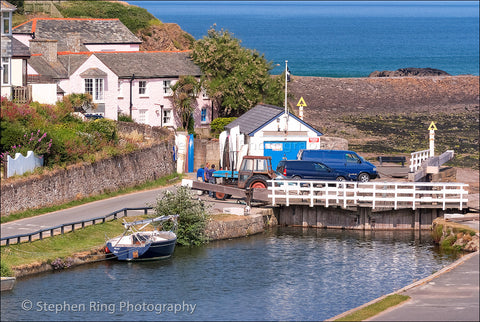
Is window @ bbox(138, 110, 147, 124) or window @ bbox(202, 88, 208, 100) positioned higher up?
window @ bbox(202, 88, 208, 100)

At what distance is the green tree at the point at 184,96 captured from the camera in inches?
2645

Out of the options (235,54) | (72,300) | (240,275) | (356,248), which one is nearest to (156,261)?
(240,275)

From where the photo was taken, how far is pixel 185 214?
44156 millimetres

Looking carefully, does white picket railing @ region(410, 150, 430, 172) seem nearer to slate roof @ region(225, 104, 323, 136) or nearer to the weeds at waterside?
slate roof @ region(225, 104, 323, 136)

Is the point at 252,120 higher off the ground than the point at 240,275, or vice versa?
the point at 252,120

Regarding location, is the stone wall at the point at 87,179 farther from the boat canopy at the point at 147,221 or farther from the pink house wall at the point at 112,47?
the pink house wall at the point at 112,47

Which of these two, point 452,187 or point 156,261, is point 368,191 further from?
point 156,261

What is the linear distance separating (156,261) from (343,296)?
900 cm

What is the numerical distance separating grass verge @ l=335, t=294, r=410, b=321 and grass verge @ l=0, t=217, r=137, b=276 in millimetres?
13058

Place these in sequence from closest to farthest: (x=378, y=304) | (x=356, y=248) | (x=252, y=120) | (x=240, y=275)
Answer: (x=378, y=304)
(x=240, y=275)
(x=356, y=248)
(x=252, y=120)

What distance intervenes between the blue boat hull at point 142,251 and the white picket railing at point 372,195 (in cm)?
890

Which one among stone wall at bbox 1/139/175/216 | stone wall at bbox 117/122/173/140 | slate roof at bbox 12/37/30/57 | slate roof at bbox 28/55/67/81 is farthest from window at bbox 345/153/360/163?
slate roof at bbox 28/55/67/81

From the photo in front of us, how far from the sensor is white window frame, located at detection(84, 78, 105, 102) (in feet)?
213

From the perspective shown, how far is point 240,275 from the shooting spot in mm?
40250
